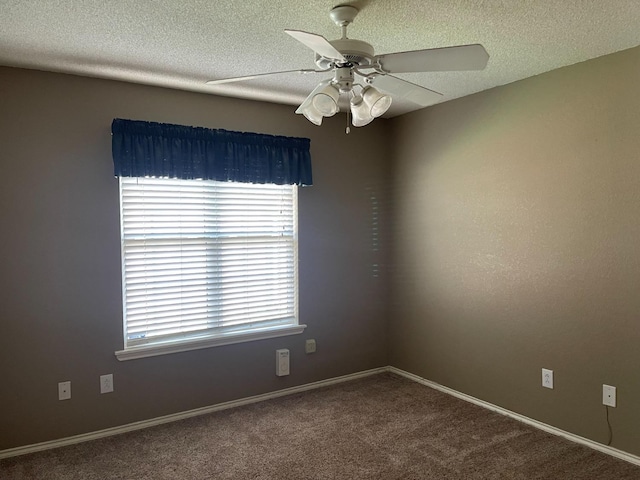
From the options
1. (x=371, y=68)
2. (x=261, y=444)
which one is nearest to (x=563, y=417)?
(x=261, y=444)

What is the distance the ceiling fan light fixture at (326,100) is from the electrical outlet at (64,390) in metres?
2.35

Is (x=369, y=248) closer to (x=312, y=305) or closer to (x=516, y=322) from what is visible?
(x=312, y=305)

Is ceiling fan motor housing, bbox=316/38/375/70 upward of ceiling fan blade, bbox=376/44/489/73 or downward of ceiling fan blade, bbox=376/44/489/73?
upward

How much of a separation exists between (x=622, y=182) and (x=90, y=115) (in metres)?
3.25

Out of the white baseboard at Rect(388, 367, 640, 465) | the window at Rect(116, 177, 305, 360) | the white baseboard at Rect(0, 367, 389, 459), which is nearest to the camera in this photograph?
the white baseboard at Rect(388, 367, 640, 465)

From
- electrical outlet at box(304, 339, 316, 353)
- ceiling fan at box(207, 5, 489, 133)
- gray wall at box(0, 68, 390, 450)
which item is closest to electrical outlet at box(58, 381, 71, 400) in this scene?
gray wall at box(0, 68, 390, 450)

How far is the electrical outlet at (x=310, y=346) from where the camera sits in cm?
397

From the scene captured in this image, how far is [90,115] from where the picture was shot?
10.1ft

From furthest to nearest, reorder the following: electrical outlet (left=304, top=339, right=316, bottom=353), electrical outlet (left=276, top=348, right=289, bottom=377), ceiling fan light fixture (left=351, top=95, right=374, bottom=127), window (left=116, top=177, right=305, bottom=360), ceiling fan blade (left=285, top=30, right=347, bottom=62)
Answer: electrical outlet (left=304, top=339, right=316, bottom=353) → electrical outlet (left=276, top=348, right=289, bottom=377) → window (left=116, top=177, right=305, bottom=360) → ceiling fan light fixture (left=351, top=95, right=374, bottom=127) → ceiling fan blade (left=285, top=30, right=347, bottom=62)

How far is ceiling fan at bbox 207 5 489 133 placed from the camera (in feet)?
6.03

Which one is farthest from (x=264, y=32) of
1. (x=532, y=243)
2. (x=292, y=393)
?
(x=292, y=393)

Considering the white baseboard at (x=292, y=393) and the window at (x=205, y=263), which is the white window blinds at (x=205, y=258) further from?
the white baseboard at (x=292, y=393)

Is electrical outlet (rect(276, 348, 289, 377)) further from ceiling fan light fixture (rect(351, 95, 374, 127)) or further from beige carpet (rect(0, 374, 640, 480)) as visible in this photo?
ceiling fan light fixture (rect(351, 95, 374, 127))

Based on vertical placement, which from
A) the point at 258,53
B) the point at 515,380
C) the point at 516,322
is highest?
the point at 258,53
